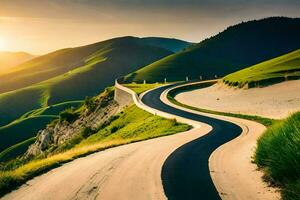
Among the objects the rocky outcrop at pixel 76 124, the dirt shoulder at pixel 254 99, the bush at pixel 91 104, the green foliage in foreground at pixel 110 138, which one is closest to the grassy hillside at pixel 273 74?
the dirt shoulder at pixel 254 99

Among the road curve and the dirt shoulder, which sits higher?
the road curve

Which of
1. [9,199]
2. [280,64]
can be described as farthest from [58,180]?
[280,64]

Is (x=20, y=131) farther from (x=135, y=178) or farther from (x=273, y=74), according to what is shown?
(x=135, y=178)

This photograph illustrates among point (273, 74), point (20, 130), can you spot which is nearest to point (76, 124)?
point (273, 74)

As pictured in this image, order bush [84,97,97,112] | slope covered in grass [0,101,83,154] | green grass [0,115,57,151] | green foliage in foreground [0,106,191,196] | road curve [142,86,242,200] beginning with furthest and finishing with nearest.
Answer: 1. green grass [0,115,57,151]
2. slope covered in grass [0,101,83,154]
3. bush [84,97,97,112]
4. green foliage in foreground [0,106,191,196]
5. road curve [142,86,242,200]

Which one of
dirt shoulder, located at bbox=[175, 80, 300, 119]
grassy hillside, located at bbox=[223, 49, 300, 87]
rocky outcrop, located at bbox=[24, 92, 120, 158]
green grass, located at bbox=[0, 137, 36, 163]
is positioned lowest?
green grass, located at bbox=[0, 137, 36, 163]

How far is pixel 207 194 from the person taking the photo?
499 inches

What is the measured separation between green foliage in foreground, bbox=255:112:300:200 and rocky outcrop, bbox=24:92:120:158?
66430mm

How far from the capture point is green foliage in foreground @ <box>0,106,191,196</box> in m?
16.6

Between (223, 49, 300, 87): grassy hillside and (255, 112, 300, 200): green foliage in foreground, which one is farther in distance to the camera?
(223, 49, 300, 87): grassy hillside

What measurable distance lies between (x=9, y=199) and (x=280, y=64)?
6961 cm

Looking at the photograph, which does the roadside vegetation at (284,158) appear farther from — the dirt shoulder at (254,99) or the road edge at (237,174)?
the dirt shoulder at (254,99)

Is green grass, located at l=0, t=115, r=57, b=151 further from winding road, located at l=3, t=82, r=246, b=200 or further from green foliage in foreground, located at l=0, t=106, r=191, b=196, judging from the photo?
winding road, located at l=3, t=82, r=246, b=200

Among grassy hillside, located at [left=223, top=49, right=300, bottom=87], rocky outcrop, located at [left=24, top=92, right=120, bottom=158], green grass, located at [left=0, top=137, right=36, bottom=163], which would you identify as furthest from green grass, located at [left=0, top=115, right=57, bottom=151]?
grassy hillside, located at [left=223, top=49, right=300, bottom=87]
